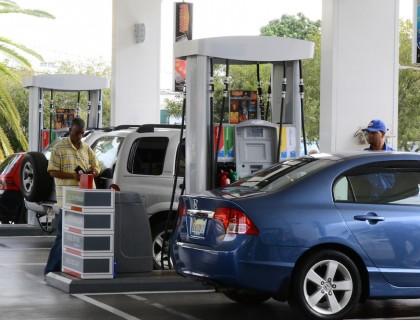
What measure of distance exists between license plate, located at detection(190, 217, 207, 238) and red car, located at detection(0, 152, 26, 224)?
9.98m

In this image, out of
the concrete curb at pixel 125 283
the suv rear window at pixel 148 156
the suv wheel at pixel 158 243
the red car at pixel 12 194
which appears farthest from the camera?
the red car at pixel 12 194

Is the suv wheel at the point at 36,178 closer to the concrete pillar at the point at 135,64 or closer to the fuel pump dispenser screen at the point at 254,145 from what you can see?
the fuel pump dispenser screen at the point at 254,145

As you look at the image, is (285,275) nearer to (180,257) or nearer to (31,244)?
(180,257)

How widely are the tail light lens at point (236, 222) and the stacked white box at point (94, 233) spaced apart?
257 centimetres

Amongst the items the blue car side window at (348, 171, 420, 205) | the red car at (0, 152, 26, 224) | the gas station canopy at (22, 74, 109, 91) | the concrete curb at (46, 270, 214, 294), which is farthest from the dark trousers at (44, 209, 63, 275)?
the gas station canopy at (22, 74, 109, 91)

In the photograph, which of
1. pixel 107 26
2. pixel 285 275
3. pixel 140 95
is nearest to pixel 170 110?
pixel 107 26

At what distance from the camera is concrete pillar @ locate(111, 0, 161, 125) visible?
75.8 ft

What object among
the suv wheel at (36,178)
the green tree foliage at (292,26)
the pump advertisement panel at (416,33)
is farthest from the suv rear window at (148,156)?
the green tree foliage at (292,26)

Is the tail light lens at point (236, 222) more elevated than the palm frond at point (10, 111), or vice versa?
the palm frond at point (10, 111)

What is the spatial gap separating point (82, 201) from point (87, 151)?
2760mm

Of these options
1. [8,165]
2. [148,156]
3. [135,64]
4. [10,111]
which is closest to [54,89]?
[8,165]

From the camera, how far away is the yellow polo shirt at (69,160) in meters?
14.1

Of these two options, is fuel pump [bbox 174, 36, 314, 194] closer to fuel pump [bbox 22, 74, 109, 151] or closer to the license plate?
the license plate

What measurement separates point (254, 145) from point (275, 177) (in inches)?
114
